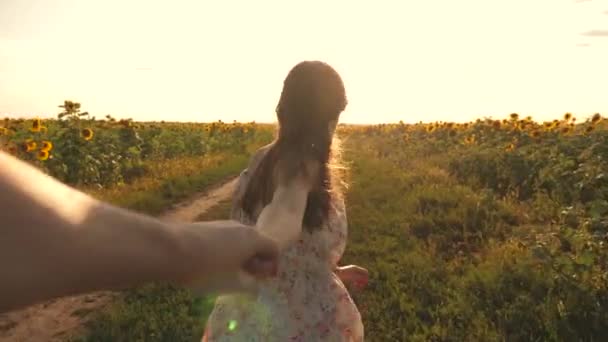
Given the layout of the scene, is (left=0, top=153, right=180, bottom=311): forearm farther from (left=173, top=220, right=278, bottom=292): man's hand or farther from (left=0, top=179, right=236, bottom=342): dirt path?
(left=0, top=179, right=236, bottom=342): dirt path

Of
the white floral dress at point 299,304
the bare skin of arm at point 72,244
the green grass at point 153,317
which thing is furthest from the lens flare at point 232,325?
the bare skin of arm at point 72,244

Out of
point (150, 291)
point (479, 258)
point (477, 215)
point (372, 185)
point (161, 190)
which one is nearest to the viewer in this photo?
point (150, 291)

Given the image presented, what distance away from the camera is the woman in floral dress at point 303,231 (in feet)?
7.81

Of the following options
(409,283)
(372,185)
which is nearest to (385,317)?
(409,283)

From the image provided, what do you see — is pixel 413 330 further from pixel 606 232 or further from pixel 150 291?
pixel 150 291

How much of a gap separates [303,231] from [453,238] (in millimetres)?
4738

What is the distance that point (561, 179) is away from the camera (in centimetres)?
851

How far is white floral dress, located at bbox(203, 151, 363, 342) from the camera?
2555 mm

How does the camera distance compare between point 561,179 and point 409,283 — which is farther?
point 561,179

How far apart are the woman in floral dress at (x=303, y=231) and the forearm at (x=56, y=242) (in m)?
1.72

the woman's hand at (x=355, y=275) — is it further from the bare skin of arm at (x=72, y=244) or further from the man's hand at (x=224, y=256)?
the bare skin of arm at (x=72, y=244)

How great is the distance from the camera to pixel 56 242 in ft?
1.46

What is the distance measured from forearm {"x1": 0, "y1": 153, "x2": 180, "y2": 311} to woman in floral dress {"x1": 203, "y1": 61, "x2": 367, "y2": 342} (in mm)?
1720

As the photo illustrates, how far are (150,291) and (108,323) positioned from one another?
2.27 ft
